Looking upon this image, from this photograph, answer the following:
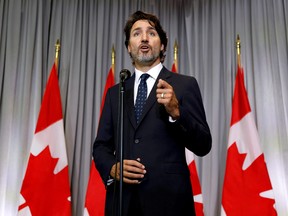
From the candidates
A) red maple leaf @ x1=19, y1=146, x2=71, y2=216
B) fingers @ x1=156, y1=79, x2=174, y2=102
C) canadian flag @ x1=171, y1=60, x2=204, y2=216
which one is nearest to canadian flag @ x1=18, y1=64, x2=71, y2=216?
red maple leaf @ x1=19, y1=146, x2=71, y2=216

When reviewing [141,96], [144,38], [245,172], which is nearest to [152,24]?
[144,38]

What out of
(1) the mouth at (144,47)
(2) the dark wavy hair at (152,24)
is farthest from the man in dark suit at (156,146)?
(2) the dark wavy hair at (152,24)

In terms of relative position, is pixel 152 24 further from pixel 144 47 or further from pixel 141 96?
pixel 141 96

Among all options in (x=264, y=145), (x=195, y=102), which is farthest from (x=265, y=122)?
(x=195, y=102)

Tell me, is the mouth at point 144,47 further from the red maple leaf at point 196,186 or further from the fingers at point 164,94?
the red maple leaf at point 196,186

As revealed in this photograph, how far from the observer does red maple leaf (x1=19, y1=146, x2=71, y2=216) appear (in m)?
3.06

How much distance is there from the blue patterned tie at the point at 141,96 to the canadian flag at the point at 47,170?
182 cm

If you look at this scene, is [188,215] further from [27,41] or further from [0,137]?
[27,41]

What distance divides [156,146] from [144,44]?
0.54m

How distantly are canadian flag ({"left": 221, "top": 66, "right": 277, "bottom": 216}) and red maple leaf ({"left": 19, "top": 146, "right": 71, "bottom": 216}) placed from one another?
4.46 ft

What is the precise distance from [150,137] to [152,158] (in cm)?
9

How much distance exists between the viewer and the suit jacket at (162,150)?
1376mm

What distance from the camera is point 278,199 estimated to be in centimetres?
304

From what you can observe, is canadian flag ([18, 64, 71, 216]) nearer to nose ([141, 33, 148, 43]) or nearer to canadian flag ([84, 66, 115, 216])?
canadian flag ([84, 66, 115, 216])
